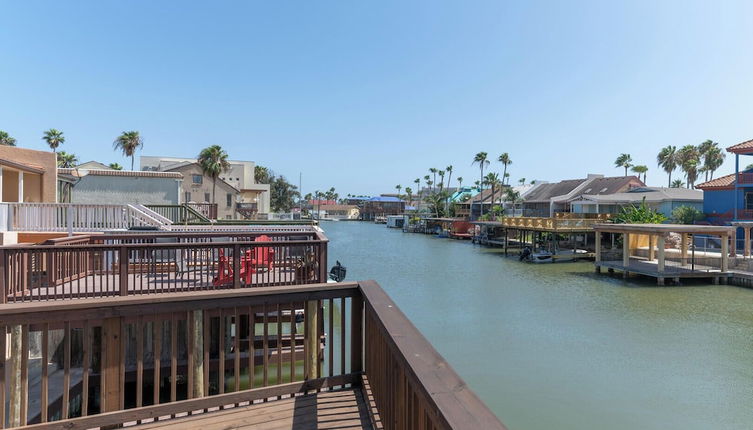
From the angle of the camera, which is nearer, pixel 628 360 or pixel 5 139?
pixel 628 360

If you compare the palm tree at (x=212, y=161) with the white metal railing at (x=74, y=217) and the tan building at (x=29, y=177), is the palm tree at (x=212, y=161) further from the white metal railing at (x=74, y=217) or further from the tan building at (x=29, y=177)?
the white metal railing at (x=74, y=217)

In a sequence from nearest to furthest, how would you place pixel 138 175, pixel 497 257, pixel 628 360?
1. pixel 628 360
2. pixel 138 175
3. pixel 497 257

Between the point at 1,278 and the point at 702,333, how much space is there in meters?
18.8

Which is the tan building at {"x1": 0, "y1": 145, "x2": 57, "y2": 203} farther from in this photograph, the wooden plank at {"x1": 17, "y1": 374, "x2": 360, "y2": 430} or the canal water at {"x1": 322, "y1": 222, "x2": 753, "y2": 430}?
the wooden plank at {"x1": 17, "y1": 374, "x2": 360, "y2": 430}

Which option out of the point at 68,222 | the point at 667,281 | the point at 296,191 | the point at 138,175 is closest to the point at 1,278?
the point at 68,222

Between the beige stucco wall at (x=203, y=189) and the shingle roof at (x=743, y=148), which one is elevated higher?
the shingle roof at (x=743, y=148)

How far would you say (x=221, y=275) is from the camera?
25.8 ft

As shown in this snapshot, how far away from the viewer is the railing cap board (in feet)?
4.49

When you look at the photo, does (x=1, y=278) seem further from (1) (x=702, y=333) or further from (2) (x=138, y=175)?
(1) (x=702, y=333)

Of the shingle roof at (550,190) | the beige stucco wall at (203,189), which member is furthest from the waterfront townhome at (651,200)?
the beige stucco wall at (203,189)

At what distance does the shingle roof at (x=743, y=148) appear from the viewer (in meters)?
29.5

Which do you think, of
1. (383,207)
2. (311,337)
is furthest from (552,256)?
(383,207)

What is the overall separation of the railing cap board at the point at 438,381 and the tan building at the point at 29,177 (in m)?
17.3

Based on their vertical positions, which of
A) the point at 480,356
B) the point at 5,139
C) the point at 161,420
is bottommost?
the point at 480,356
